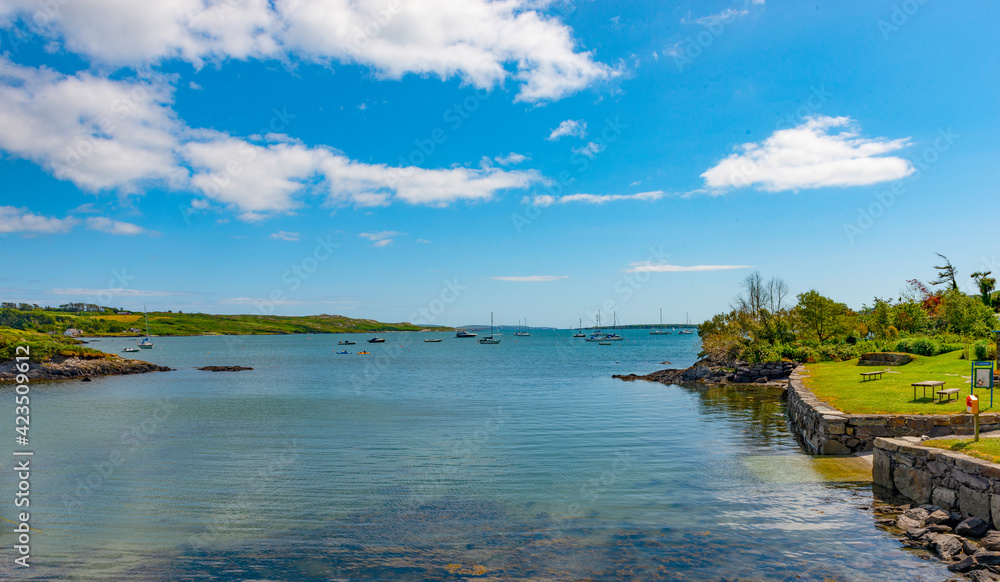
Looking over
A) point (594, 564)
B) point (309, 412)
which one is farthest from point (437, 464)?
point (309, 412)

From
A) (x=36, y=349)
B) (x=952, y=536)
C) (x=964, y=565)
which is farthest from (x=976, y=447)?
(x=36, y=349)

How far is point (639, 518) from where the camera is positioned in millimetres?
12969

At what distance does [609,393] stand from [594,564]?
3301 cm

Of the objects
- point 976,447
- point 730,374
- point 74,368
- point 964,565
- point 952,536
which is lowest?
point 74,368

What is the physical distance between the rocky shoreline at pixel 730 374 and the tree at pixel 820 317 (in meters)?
7.51

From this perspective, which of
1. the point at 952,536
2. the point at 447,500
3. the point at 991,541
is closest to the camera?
the point at 991,541

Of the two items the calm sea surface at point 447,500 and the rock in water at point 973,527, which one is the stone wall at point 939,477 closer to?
the rock in water at point 973,527

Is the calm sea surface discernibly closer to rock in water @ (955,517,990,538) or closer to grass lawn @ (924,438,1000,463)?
rock in water @ (955,517,990,538)

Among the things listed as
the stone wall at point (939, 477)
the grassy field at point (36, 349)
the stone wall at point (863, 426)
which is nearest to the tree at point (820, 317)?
the stone wall at point (863, 426)

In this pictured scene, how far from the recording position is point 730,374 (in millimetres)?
50219

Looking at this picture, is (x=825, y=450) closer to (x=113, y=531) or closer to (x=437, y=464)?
(x=437, y=464)

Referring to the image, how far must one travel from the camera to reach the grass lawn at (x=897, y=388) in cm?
1781

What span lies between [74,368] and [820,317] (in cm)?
8169

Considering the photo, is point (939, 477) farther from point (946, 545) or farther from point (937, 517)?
point (946, 545)
